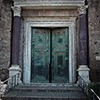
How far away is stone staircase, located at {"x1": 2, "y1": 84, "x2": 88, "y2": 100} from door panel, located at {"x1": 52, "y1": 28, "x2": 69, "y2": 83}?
255 cm

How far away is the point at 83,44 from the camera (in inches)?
415

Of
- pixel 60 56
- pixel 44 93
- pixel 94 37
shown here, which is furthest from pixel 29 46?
pixel 44 93

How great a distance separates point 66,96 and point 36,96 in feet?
2.93

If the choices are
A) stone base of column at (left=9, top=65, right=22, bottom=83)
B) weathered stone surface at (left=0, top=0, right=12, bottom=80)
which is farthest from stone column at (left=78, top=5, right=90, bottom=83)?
weathered stone surface at (left=0, top=0, right=12, bottom=80)

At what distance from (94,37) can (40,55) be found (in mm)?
2503

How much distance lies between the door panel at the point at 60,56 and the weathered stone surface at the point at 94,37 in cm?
115

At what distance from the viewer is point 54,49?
11719mm

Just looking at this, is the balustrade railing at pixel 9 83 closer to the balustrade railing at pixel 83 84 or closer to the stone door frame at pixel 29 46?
the stone door frame at pixel 29 46

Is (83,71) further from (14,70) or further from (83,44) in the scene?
(14,70)

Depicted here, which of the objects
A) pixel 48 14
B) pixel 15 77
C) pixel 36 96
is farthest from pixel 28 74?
pixel 36 96

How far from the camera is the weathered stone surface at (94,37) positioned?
10.6 meters

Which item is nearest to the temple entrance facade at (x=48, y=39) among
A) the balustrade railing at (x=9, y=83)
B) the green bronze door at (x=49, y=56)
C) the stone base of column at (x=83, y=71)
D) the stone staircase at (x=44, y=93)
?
the green bronze door at (x=49, y=56)

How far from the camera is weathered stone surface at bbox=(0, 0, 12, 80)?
35.8 ft

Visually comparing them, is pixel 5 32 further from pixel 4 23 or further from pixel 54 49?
pixel 54 49
